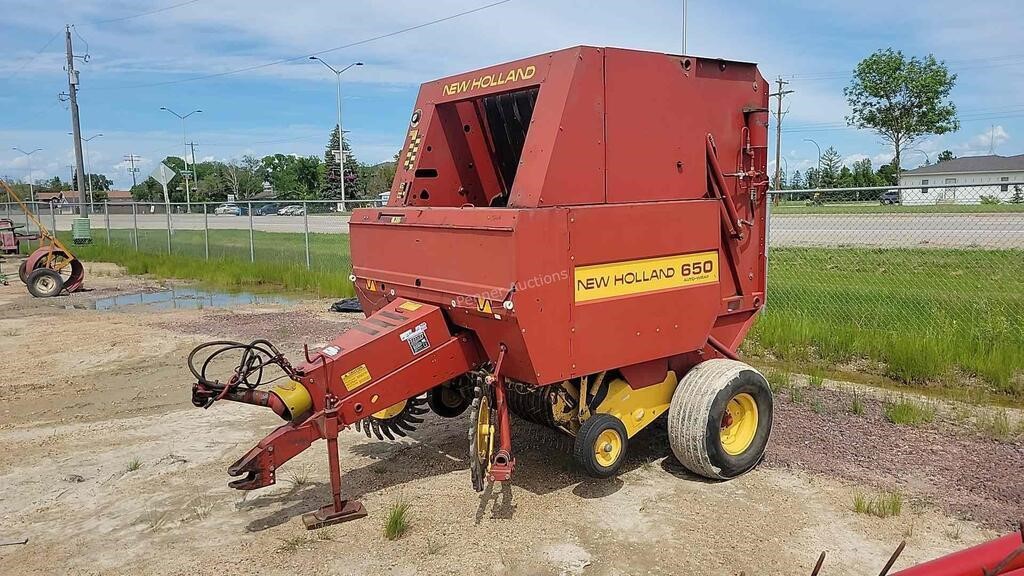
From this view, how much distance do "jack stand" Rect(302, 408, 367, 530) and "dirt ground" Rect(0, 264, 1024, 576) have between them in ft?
0.25

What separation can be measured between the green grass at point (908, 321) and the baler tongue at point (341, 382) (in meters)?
4.83

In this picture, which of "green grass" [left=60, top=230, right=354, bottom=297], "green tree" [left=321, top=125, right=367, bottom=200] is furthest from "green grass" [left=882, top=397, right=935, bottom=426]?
"green tree" [left=321, top=125, right=367, bottom=200]

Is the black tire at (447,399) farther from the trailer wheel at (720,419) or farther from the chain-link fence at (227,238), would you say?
the chain-link fence at (227,238)

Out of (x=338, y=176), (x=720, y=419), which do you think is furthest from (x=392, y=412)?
(x=338, y=176)

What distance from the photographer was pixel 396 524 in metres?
4.05

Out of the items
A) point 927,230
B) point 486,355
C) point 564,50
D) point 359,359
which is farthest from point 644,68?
point 927,230

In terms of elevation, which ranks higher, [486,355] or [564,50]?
[564,50]

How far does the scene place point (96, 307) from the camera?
12688 mm

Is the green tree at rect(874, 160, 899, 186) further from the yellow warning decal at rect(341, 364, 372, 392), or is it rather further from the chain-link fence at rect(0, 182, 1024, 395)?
the yellow warning decal at rect(341, 364, 372, 392)

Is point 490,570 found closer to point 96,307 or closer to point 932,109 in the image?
point 96,307

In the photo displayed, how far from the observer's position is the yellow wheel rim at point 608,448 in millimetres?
4359

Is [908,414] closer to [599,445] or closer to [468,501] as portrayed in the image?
[599,445]

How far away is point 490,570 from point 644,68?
9.59 feet

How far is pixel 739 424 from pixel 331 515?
105 inches
